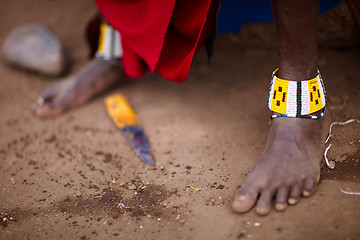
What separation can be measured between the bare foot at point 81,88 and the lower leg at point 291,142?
1.06 meters

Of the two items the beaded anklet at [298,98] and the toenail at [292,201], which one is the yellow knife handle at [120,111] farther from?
the toenail at [292,201]

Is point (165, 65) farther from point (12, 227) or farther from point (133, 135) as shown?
point (12, 227)

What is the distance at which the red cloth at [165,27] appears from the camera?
1356mm

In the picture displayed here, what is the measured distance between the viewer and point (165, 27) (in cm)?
138

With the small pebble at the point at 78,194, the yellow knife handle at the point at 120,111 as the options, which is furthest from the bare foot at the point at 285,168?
the yellow knife handle at the point at 120,111

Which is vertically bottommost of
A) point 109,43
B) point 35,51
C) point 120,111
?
point 120,111

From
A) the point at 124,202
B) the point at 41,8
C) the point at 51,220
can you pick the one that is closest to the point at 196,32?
the point at 124,202

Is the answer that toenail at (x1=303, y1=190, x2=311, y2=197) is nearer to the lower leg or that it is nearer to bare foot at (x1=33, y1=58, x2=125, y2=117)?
the lower leg

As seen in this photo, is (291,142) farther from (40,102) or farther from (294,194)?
(40,102)

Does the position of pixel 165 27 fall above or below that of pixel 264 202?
above

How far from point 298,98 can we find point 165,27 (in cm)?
55

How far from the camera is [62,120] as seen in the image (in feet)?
6.22

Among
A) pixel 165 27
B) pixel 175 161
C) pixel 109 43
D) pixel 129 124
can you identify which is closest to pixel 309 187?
pixel 175 161

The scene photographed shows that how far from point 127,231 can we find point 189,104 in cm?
83
